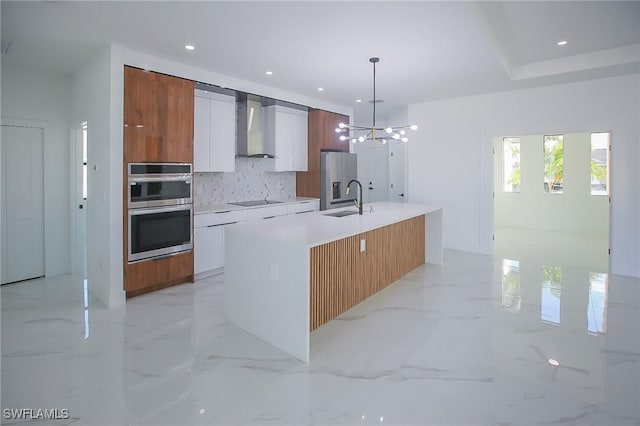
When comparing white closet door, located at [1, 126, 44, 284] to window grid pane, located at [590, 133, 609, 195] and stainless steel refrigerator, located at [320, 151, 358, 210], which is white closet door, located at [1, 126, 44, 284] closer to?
stainless steel refrigerator, located at [320, 151, 358, 210]

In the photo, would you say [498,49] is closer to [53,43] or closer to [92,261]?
[53,43]

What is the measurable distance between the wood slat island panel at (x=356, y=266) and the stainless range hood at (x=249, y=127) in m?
2.46

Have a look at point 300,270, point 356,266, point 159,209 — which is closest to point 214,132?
point 159,209

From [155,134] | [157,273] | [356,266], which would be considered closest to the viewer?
[356,266]

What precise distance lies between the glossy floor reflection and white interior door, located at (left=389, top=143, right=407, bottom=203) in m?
4.10

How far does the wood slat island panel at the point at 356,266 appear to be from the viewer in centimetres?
313

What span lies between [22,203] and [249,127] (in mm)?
3058

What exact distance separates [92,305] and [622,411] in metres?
4.40

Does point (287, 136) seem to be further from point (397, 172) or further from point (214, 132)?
point (397, 172)

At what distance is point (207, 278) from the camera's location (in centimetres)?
473

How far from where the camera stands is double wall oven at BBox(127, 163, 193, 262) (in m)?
3.84

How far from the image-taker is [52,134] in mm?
4754

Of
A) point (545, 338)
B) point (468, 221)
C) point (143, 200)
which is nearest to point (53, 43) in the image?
point (143, 200)

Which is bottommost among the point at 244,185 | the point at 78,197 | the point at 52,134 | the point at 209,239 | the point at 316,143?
the point at 209,239
